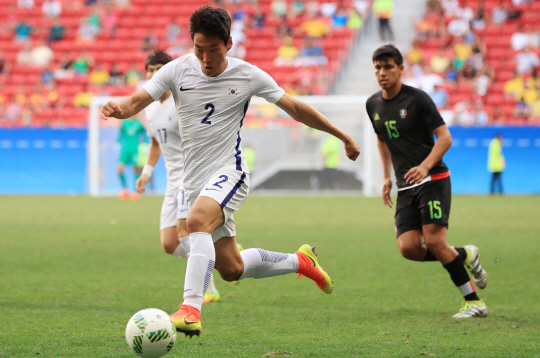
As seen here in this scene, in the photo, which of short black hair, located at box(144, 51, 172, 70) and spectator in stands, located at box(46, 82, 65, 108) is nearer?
short black hair, located at box(144, 51, 172, 70)

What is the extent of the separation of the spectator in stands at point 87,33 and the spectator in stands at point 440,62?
534 inches

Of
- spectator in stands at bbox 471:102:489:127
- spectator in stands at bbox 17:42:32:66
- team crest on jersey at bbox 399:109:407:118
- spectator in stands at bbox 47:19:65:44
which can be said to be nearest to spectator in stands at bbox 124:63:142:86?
spectator in stands at bbox 47:19:65:44

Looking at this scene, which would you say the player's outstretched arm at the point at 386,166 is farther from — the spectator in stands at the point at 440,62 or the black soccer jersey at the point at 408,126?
the spectator in stands at the point at 440,62

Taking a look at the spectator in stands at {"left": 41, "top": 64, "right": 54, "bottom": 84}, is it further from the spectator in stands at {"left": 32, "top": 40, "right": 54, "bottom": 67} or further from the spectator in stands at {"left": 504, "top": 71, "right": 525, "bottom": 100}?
the spectator in stands at {"left": 504, "top": 71, "right": 525, "bottom": 100}

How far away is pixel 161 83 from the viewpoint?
446 centimetres

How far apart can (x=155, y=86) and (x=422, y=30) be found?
2257 cm

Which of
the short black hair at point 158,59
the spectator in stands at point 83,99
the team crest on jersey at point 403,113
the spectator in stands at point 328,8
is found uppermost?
the spectator in stands at point 328,8

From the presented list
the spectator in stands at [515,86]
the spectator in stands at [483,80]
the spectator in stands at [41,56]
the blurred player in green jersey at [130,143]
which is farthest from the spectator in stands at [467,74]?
the spectator in stands at [41,56]

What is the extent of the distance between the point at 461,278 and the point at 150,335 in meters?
2.87

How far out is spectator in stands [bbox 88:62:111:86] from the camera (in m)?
26.1

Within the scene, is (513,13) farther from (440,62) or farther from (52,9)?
(52,9)

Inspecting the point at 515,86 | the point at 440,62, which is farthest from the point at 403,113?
the point at 440,62

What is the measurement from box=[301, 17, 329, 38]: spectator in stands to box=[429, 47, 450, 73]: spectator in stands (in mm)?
4625

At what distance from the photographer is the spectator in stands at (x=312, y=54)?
1001 inches
